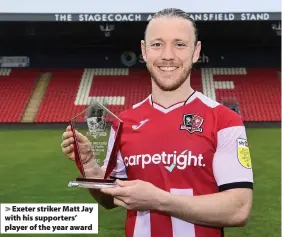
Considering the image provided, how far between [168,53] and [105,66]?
25426 mm

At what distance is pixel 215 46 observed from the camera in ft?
86.7

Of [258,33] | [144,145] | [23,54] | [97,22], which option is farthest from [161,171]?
[23,54]

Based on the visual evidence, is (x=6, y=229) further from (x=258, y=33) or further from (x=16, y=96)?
(x=258, y=33)

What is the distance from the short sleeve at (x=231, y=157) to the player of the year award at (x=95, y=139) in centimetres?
42

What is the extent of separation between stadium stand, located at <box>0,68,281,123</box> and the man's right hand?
63.5 ft

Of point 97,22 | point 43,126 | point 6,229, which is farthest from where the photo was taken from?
point 97,22

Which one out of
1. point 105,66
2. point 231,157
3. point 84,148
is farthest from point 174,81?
point 105,66

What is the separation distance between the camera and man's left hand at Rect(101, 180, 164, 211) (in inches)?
61.9

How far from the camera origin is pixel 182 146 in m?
1.86

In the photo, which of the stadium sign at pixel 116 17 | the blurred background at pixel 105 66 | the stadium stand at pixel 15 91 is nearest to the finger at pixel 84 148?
the blurred background at pixel 105 66

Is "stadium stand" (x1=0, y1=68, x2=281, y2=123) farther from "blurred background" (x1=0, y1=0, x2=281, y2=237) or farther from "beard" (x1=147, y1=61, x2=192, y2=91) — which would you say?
"beard" (x1=147, y1=61, x2=192, y2=91)

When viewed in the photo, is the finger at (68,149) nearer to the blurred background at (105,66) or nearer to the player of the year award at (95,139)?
the player of the year award at (95,139)

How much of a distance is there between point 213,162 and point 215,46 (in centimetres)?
2529

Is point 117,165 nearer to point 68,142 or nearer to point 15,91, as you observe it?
point 68,142
